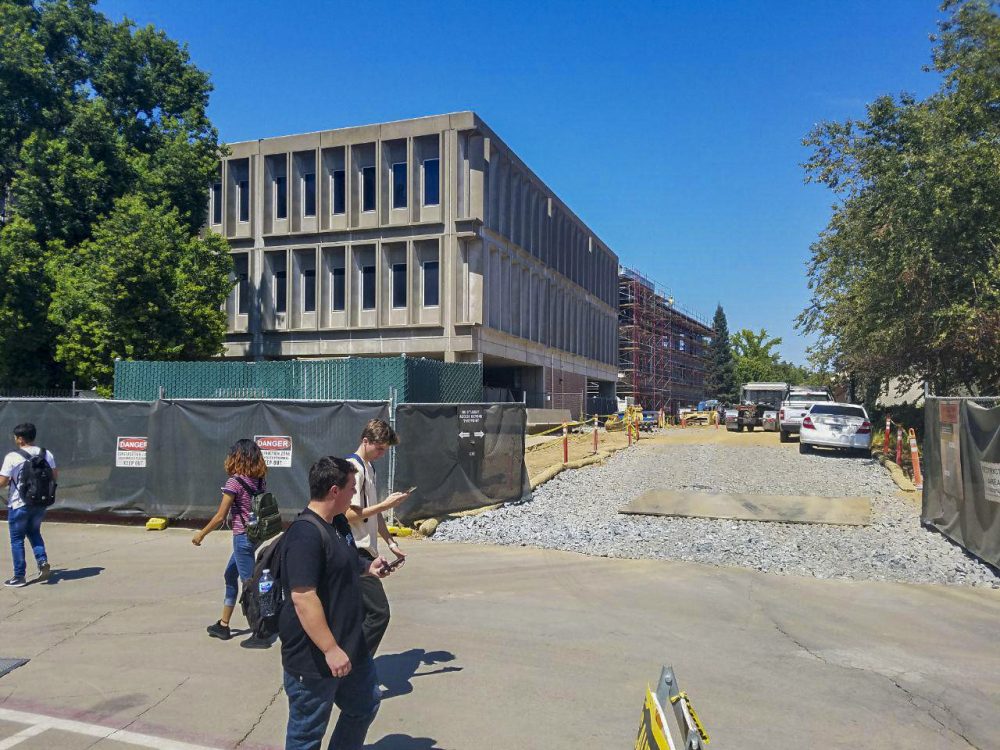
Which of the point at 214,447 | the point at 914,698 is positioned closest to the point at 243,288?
the point at 214,447

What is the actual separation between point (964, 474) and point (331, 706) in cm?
902

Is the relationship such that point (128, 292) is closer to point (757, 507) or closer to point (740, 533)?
point (757, 507)

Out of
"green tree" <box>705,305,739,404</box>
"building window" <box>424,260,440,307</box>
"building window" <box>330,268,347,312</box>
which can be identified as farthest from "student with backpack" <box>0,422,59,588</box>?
"green tree" <box>705,305,739,404</box>

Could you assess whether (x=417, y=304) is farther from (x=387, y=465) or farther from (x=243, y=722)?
(x=243, y=722)

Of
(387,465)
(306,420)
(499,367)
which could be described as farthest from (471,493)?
(499,367)

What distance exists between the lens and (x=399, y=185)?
35969mm

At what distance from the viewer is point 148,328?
82.1 ft

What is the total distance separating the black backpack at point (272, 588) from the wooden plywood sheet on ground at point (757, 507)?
10295mm

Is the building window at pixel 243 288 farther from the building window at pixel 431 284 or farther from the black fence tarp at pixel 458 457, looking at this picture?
the black fence tarp at pixel 458 457

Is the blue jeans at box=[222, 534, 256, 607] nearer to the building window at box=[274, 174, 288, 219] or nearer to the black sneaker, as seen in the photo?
the black sneaker

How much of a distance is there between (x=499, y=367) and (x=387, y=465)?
3367cm

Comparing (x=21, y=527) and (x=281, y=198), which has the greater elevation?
(x=281, y=198)

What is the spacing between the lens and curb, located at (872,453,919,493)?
15847 millimetres

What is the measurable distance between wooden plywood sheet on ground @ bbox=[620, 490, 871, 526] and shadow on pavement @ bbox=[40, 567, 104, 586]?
803 centimetres
